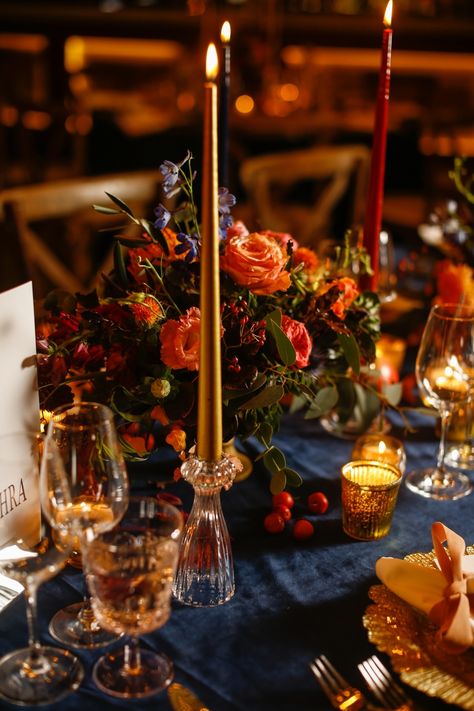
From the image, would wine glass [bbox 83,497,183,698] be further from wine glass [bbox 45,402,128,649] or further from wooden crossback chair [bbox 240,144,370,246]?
wooden crossback chair [bbox 240,144,370,246]

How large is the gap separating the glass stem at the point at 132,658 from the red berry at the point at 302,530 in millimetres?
280

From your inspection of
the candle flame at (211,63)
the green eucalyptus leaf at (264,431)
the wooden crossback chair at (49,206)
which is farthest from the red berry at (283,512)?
the wooden crossback chair at (49,206)

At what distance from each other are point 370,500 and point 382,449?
0.18 metres

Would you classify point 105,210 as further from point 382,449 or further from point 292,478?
point 382,449

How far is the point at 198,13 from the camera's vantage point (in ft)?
15.5

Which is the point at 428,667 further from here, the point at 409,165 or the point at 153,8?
the point at 153,8

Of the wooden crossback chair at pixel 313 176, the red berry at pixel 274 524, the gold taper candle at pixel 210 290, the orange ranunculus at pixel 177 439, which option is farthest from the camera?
the wooden crossback chair at pixel 313 176

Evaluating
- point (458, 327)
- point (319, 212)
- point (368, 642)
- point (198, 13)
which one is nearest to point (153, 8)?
point (198, 13)

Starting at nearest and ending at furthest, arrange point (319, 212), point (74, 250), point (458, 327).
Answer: point (458, 327) < point (319, 212) < point (74, 250)

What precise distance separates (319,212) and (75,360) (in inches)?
77.4

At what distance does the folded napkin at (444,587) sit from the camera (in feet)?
2.50

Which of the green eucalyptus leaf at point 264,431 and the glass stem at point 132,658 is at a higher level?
the green eucalyptus leaf at point 264,431

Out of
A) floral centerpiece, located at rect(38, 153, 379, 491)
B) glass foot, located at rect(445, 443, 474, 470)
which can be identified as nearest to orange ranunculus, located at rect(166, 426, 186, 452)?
floral centerpiece, located at rect(38, 153, 379, 491)

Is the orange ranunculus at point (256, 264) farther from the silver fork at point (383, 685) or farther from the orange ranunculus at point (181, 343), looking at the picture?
the silver fork at point (383, 685)
